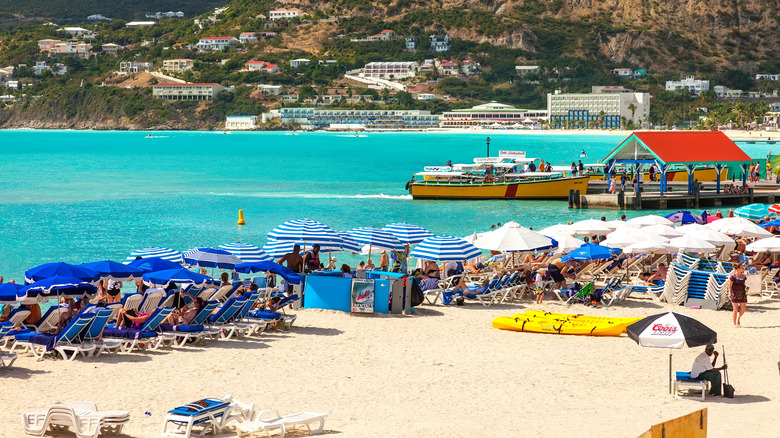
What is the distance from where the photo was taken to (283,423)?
31.3 ft

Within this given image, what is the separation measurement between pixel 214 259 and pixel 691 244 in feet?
30.8

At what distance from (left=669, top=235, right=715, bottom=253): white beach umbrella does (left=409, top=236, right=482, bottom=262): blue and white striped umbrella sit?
421 centimetres

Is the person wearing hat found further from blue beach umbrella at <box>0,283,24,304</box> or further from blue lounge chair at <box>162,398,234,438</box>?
blue beach umbrella at <box>0,283,24,304</box>

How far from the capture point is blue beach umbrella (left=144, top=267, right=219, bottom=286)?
15.2m

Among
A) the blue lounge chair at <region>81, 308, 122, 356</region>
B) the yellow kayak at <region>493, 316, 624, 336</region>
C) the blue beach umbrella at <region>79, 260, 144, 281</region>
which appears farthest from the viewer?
the blue beach umbrella at <region>79, 260, 144, 281</region>

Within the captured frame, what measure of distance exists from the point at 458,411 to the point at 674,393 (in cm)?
257

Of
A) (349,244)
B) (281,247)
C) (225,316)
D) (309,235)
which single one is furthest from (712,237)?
(225,316)

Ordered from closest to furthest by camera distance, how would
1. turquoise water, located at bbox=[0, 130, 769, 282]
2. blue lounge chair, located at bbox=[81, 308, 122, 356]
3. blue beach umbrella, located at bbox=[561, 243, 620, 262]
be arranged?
1. blue lounge chair, located at bbox=[81, 308, 122, 356]
2. blue beach umbrella, located at bbox=[561, 243, 620, 262]
3. turquoise water, located at bbox=[0, 130, 769, 282]

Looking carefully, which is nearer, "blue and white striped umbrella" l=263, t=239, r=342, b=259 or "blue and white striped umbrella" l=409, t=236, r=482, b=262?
"blue and white striped umbrella" l=409, t=236, r=482, b=262

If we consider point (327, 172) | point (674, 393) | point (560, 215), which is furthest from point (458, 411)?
point (327, 172)

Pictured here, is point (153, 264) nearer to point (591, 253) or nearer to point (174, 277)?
point (174, 277)

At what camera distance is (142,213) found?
43.2 m

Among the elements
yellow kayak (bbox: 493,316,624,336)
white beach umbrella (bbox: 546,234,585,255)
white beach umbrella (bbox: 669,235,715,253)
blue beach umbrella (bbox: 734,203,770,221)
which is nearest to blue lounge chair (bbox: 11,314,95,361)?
yellow kayak (bbox: 493,316,624,336)

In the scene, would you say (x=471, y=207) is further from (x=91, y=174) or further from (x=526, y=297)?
(x=91, y=174)
